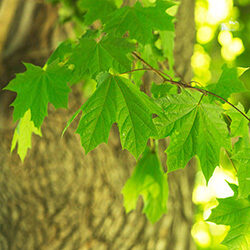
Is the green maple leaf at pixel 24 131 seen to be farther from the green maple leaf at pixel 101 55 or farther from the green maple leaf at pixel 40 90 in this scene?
the green maple leaf at pixel 101 55

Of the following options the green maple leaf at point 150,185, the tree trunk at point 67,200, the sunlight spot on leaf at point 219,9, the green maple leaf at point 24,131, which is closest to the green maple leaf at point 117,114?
the green maple leaf at point 24,131

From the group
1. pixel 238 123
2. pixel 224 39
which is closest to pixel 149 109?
pixel 238 123

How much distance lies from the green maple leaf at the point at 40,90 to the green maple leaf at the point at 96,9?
0.20 metres

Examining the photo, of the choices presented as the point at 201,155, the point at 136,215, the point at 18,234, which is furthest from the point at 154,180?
the point at 18,234

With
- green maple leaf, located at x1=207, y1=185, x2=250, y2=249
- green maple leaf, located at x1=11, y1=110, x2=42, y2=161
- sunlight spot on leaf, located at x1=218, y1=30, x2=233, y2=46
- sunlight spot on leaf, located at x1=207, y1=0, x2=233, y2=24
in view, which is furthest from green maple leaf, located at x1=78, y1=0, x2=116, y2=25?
Answer: sunlight spot on leaf, located at x1=207, y1=0, x2=233, y2=24

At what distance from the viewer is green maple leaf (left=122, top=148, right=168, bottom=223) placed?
4.06 feet

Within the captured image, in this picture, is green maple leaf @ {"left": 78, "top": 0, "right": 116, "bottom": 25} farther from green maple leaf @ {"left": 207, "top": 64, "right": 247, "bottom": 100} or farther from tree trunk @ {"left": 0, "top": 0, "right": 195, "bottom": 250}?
tree trunk @ {"left": 0, "top": 0, "right": 195, "bottom": 250}

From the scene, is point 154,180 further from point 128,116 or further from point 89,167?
point 128,116

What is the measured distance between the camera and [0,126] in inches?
66.8

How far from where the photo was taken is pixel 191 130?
73cm

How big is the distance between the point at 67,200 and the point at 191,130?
1021 mm

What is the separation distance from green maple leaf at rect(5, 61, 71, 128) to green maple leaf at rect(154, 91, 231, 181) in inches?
11.1

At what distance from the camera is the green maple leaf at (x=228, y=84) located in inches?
30.8

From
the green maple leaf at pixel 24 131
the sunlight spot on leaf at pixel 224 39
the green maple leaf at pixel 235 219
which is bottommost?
the green maple leaf at pixel 235 219
